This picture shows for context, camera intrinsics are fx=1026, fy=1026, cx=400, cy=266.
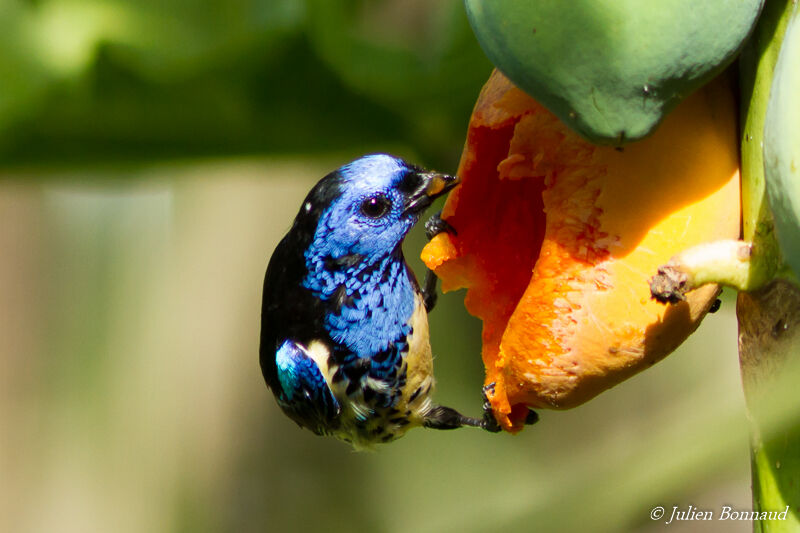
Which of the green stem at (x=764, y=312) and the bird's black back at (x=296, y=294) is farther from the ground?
the green stem at (x=764, y=312)

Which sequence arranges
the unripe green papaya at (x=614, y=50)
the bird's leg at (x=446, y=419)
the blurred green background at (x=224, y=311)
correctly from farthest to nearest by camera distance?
the bird's leg at (x=446, y=419) → the blurred green background at (x=224, y=311) → the unripe green papaya at (x=614, y=50)

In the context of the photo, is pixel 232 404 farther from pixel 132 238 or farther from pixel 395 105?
pixel 395 105

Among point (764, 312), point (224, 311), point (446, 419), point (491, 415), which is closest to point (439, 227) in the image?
point (491, 415)

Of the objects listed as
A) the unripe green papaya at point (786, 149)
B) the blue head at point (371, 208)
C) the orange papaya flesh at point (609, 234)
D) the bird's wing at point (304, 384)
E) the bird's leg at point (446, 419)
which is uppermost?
the unripe green papaya at point (786, 149)

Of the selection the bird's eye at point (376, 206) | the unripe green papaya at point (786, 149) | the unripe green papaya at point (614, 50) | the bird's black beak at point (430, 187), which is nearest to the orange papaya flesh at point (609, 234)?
the unripe green papaya at point (614, 50)

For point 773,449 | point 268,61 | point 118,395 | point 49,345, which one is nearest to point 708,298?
point 773,449

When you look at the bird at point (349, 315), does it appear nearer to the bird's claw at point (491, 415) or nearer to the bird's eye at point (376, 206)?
the bird's eye at point (376, 206)

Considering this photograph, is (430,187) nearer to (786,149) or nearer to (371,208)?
(371,208)

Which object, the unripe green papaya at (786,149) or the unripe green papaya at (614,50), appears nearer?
the unripe green papaya at (786,149)
